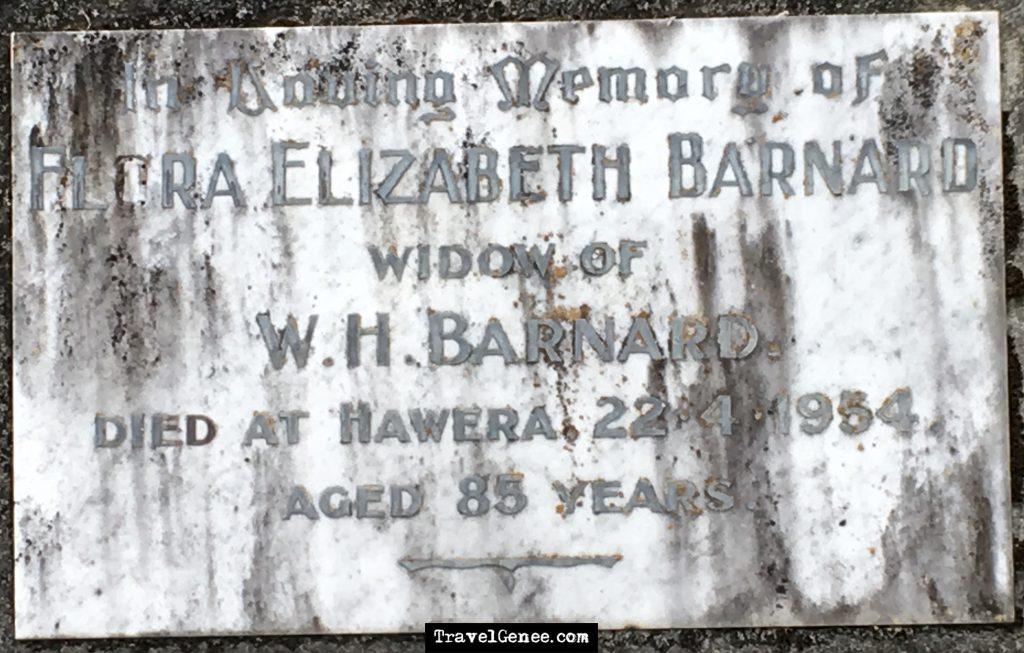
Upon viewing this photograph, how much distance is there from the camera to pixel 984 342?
2494mm

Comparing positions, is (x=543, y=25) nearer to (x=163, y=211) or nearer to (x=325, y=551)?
(x=163, y=211)

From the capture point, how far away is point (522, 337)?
251cm

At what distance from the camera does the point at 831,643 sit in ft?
8.30

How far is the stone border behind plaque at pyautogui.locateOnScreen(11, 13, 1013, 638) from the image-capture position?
2.49 meters

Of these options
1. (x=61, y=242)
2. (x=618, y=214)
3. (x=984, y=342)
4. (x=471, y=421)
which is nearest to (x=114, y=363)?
(x=61, y=242)

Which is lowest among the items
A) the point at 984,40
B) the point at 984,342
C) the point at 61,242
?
the point at 984,342

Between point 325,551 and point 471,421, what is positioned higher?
point 471,421

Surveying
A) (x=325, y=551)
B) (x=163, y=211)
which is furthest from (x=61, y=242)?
(x=325, y=551)

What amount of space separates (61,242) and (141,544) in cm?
76

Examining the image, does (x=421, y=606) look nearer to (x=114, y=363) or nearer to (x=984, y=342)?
(x=114, y=363)

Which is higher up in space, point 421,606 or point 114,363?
point 114,363

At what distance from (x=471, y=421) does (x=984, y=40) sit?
1.55 m

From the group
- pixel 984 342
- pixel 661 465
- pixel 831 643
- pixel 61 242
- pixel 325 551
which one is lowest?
pixel 831 643

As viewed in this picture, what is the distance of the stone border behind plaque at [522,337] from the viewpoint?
98.2 inches
